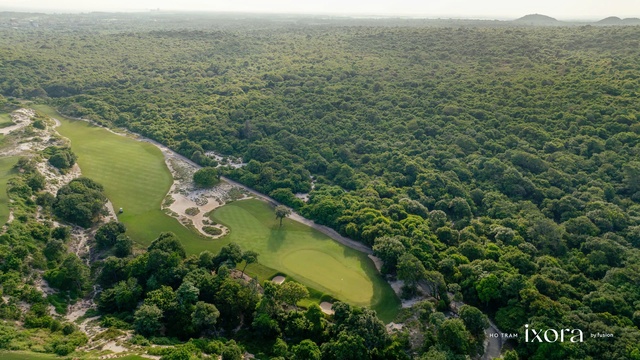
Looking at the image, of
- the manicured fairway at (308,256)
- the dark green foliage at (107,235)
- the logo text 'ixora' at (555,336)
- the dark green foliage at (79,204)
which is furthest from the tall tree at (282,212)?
the logo text 'ixora' at (555,336)

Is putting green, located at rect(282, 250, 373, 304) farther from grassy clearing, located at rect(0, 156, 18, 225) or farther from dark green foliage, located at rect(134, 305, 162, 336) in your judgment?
grassy clearing, located at rect(0, 156, 18, 225)

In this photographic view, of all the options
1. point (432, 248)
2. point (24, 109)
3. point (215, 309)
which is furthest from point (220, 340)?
point (24, 109)

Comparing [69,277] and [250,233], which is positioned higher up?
[69,277]

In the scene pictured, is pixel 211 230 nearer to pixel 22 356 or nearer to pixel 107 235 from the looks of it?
pixel 107 235

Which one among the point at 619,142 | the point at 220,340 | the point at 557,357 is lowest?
the point at 220,340

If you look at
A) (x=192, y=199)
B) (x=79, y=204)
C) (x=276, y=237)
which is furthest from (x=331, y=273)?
(x=79, y=204)

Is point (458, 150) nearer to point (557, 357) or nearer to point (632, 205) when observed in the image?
point (632, 205)

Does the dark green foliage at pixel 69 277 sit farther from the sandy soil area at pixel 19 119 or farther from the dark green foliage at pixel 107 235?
the sandy soil area at pixel 19 119
